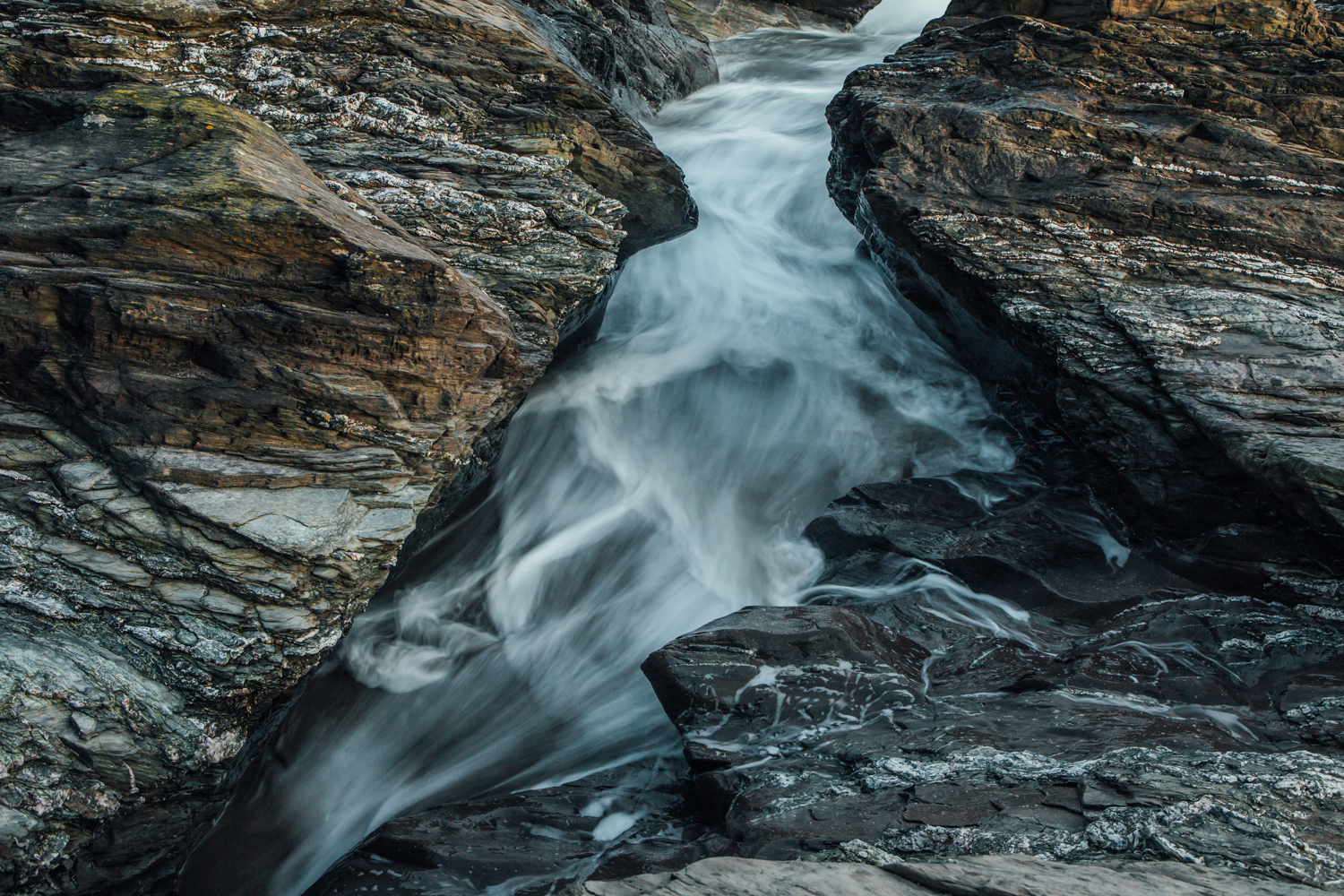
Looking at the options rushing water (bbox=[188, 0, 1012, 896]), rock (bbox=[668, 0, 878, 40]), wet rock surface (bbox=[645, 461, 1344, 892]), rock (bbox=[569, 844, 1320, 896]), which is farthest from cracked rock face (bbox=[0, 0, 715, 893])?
rock (bbox=[668, 0, 878, 40])

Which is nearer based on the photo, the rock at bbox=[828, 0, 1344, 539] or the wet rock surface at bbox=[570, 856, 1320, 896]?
the wet rock surface at bbox=[570, 856, 1320, 896]

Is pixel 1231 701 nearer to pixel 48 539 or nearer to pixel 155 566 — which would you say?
pixel 155 566

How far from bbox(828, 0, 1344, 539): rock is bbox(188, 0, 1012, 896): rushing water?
1.43 meters

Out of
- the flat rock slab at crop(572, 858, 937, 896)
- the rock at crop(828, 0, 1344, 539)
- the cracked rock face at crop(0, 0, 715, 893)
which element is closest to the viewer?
the flat rock slab at crop(572, 858, 937, 896)

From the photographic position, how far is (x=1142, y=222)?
297 inches

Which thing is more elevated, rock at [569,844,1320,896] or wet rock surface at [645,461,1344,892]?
rock at [569,844,1320,896]

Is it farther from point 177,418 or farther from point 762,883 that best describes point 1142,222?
point 177,418

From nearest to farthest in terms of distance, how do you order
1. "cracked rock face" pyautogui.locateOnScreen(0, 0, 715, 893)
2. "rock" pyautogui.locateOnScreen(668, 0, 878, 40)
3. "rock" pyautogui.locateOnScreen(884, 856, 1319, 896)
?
"rock" pyautogui.locateOnScreen(884, 856, 1319, 896) → "cracked rock face" pyautogui.locateOnScreen(0, 0, 715, 893) → "rock" pyautogui.locateOnScreen(668, 0, 878, 40)

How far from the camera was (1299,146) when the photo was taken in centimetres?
803

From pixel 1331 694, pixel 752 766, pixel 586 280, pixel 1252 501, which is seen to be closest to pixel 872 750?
pixel 752 766

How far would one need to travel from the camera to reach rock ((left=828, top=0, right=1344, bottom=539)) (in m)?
6.14

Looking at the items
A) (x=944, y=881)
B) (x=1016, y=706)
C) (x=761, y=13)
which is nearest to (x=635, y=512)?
(x=1016, y=706)

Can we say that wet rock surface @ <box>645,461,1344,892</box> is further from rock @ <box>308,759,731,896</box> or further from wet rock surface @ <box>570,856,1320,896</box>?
rock @ <box>308,759,731,896</box>

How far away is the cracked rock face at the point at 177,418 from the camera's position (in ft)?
13.3
